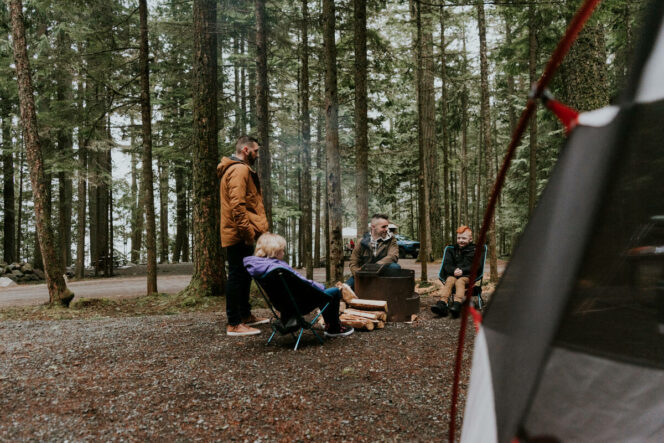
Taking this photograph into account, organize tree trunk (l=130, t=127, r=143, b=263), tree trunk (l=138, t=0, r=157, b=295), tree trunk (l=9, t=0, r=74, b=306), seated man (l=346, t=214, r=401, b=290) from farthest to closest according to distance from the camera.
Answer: tree trunk (l=130, t=127, r=143, b=263) < tree trunk (l=138, t=0, r=157, b=295) < tree trunk (l=9, t=0, r=74, b=306) < seated man (l=346, t=214, r=401, b=290)

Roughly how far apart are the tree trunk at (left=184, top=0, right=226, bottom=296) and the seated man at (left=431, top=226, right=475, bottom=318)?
385cm

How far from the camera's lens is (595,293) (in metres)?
1.13

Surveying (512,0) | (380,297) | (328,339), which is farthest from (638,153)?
(512,0)

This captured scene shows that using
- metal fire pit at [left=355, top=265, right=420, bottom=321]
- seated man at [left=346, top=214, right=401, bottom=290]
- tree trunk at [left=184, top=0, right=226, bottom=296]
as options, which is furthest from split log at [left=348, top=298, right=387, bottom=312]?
tree trunk at [left=184, top=0, right=226, bottom=296]

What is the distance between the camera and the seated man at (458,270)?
5496mm

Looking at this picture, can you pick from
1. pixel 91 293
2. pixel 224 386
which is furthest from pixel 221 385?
pixel 91 293

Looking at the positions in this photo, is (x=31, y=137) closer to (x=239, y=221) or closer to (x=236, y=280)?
(x=239, y=221)

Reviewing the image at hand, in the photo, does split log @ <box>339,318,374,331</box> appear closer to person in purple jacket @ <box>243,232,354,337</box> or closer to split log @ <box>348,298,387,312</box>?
person in purple jacket @ <box>243,232,354,337</box>

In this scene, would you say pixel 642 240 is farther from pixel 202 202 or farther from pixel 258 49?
pixel 258 49

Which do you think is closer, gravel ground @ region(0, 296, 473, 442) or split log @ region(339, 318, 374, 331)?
gravel ground @ region(0, 296, 473, 442)

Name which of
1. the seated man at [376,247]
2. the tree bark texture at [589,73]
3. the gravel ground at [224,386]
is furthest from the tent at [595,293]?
the tree bark texture at [589,73]

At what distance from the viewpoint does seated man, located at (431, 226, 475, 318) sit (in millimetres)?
5496

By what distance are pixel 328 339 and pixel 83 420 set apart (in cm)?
245

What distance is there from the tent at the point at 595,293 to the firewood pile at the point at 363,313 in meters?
3.37
